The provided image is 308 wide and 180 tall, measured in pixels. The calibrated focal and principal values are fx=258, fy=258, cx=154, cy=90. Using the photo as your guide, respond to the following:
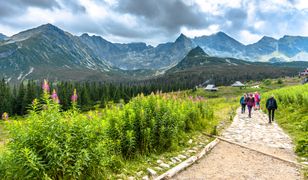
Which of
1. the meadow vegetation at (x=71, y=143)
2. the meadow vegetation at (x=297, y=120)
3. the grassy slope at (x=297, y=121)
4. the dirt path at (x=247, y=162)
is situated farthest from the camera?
the meadow vegetation at (x=297, y=120)

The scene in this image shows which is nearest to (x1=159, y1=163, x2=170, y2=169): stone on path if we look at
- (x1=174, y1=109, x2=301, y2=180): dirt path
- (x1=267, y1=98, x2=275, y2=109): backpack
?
(x1=174, y1=109, x2=301, y2=180): dirt path

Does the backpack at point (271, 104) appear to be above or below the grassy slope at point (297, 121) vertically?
above

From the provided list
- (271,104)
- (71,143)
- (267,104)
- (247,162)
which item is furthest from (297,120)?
(71,143)

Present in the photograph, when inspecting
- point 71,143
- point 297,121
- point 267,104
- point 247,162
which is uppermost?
point 71,143

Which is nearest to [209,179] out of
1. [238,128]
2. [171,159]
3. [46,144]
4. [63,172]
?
[171,159]

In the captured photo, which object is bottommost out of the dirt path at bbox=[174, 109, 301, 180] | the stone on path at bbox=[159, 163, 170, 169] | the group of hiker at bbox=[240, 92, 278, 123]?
the dirt path at bbox=[174, 109, 301, 180]

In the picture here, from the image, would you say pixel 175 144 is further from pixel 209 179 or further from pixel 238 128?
pixel 238 128

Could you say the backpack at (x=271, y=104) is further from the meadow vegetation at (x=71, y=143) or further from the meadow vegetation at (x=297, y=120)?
the meadow vegetation at (x=71, y=143)

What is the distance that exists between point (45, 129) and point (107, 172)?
239 centimetres

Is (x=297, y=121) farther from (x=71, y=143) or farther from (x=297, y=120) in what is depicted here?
(x=71, y=143)

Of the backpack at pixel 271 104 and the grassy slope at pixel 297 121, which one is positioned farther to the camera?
the backpack at pixel 271 104

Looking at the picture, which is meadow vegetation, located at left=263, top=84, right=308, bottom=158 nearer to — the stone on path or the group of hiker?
the group of hiker

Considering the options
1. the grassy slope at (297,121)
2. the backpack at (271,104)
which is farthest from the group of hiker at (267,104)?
→ the grassy slope at (297,121)

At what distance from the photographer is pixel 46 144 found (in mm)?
6113
